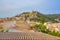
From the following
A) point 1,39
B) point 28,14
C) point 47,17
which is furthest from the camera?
point 28,14

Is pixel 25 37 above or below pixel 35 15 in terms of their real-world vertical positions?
above

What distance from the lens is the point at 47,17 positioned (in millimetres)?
53594

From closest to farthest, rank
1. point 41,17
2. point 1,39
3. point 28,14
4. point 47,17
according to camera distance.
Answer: point 1,39, point 41,17, point 47,17, point 28,14

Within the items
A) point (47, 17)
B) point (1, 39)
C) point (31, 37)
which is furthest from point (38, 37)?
point (47, 17)

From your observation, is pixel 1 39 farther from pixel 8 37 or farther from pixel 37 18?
pixel 37 18

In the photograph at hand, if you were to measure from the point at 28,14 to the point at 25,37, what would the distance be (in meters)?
51.3

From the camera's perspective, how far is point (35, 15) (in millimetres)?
56500

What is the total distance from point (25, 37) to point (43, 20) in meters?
41.3

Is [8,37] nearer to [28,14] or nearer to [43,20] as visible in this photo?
[43,20]

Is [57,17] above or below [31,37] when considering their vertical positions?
below

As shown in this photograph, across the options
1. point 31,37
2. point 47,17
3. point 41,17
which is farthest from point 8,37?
point 47,17

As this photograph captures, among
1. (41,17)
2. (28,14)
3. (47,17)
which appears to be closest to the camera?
(41,17)

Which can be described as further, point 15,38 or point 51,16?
point 51,16

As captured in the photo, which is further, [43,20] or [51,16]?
[51,16]
